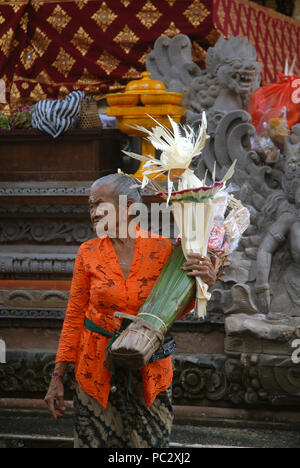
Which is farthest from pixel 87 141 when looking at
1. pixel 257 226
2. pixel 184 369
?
pixel 184 369

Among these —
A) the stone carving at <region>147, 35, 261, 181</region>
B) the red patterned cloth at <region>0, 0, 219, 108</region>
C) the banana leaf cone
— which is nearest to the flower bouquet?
the banana leaf cone

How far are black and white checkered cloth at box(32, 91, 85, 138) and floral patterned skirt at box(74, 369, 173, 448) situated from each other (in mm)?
2955

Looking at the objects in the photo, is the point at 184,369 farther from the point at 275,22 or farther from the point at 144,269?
the point at 275,22

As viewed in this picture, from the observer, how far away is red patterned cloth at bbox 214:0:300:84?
19.7 feet

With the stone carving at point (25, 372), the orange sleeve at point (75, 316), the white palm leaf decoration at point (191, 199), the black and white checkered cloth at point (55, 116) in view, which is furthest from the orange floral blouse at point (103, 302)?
the black and white checkered cloth at point (55, 116)

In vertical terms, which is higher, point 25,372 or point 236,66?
point 236,66

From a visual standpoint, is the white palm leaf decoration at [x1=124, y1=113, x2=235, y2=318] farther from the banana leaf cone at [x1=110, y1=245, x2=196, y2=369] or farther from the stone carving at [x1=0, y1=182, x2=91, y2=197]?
the stone carving at [x1=0, y1=182, x2=91, y2=197]

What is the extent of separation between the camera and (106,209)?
2611 mm

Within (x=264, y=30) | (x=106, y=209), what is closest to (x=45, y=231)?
(x=106, y=209)

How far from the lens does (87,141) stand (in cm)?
534

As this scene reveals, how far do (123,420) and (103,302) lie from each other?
15.9 inches

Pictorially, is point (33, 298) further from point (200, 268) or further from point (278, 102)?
point (200, 268)

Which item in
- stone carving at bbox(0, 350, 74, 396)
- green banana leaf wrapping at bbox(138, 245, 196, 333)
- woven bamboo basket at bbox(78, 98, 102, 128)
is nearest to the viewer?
green banana leaf wrapping at bbox(138, 245, 196, 333)

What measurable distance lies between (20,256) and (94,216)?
252 centimetres
